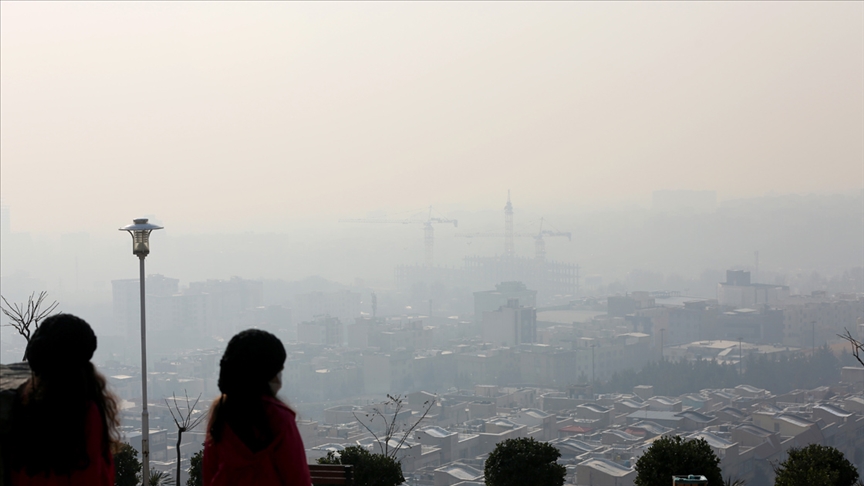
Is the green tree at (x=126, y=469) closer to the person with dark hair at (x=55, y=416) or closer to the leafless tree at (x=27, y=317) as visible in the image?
the leafless tree at (x=27, y=317)

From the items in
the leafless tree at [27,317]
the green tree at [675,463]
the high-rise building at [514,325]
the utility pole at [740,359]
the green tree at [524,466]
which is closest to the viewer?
the green tree at [675,463]

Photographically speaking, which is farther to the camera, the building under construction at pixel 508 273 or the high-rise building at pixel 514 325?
the building under construction at pixel 508 273

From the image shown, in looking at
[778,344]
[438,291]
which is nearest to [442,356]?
[778,344]

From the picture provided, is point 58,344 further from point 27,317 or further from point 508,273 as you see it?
point 508,273

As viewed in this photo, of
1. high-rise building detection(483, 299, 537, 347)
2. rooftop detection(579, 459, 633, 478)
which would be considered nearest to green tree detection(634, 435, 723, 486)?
rooftop detection(579, 459, 633, 478)

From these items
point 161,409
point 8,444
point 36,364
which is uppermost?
point 36,364

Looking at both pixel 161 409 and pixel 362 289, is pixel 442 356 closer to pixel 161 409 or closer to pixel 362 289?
pixel 161 409

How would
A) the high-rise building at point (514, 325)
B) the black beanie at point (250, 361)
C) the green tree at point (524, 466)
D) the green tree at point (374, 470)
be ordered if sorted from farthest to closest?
the high-rise building at point (514, 325) < the green tree at point (524, 466) < the green tree at point (374, 470) < the black beanie at point (250, 361)

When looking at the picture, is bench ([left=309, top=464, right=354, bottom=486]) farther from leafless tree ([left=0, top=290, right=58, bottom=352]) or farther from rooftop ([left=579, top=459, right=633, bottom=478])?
rooftop ([left=579, top=459, right=633, bottom=478])

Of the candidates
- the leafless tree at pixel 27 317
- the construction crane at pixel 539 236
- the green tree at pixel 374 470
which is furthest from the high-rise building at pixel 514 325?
the green tree at pixel 374 470
